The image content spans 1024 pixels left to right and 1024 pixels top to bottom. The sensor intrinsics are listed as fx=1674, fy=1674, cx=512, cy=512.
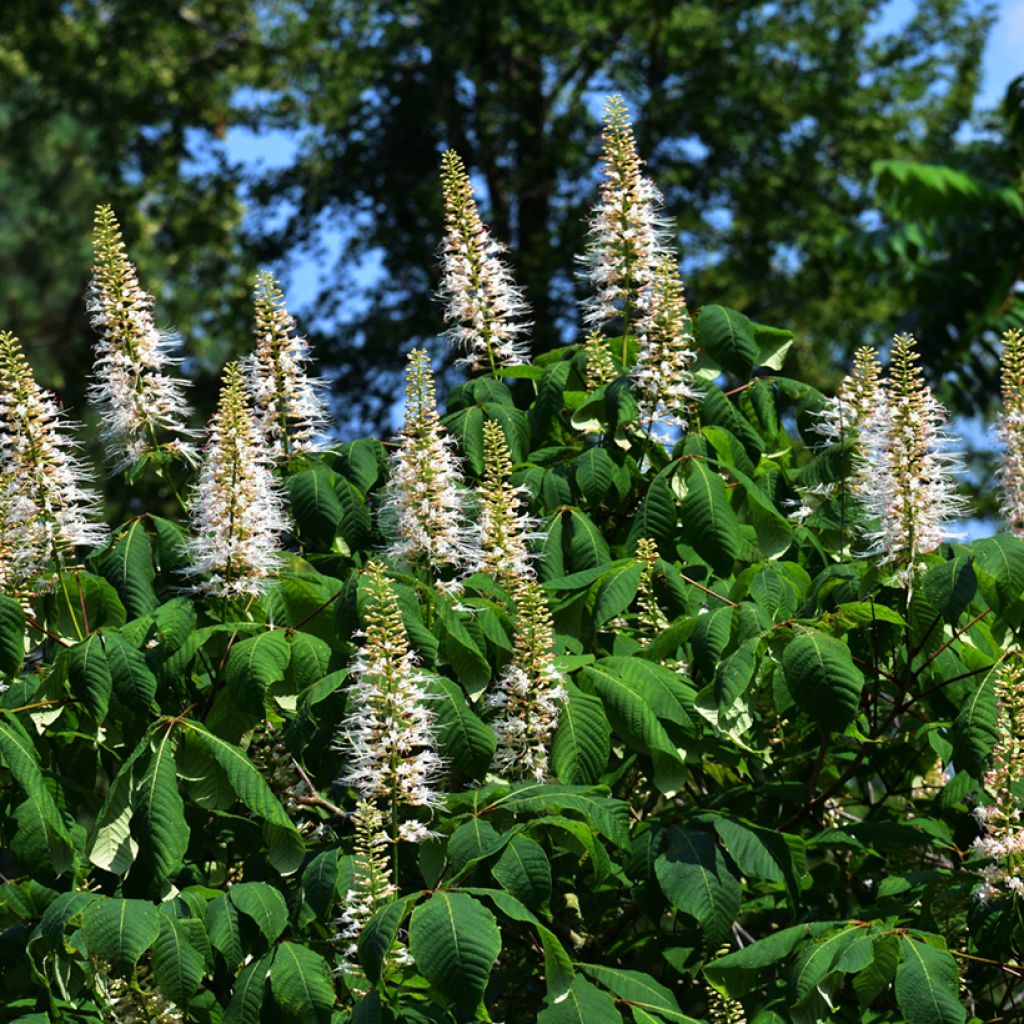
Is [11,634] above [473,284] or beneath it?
beneath

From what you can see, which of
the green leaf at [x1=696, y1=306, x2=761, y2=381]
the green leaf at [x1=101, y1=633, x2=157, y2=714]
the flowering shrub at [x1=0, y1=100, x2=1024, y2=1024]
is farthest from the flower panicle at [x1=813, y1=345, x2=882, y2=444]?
the green leaf at [x1=101, y1=633, x2=157, y2=714]

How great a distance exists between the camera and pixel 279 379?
4477 millimetres

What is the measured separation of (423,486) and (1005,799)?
1.45 metres

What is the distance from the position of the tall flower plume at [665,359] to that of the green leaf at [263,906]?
1761 millimetres

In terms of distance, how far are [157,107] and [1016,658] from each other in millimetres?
19740

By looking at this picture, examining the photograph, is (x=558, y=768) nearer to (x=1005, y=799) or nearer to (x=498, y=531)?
(x=498, y=531)

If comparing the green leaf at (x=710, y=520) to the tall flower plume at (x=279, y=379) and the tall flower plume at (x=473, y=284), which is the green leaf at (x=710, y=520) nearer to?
the tall flower plume at (x=473, y=284)

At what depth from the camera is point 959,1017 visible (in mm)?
3162

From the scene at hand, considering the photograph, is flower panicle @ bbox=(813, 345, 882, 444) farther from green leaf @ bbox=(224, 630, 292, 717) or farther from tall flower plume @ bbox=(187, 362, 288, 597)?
green leaf @ bbox=(224, 630, 292, 717)

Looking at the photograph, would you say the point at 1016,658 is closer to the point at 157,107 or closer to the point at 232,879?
the point at 232,879

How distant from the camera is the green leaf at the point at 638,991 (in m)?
3.36

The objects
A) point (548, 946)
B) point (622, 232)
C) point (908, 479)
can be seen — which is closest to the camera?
point (548, 946)

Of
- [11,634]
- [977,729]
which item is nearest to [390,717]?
[11,634]

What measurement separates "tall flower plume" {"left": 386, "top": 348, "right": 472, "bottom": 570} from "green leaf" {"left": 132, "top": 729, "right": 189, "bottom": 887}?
2.59ft
